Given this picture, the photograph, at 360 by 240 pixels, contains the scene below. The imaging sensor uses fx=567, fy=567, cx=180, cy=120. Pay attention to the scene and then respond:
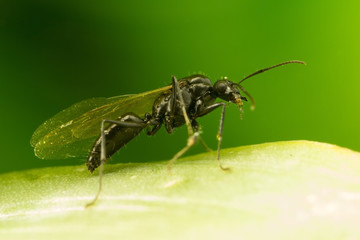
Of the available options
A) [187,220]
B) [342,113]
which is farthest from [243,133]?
[187,220]

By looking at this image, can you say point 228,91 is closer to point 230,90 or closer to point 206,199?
point 230,90

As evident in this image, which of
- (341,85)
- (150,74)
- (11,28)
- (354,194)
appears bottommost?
(354,194)

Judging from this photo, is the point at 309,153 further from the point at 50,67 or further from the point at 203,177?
the point at 50,67

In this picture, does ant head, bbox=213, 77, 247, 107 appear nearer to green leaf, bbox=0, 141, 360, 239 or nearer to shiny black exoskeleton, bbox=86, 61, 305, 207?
shiny black exoskeleton, bbox=86, 61, 305, 207

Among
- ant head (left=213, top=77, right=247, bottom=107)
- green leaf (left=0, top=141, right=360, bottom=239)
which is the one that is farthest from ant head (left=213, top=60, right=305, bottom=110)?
green leaf (left=0, top=141, right=360, bottom=239)

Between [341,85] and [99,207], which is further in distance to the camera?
[341,85]

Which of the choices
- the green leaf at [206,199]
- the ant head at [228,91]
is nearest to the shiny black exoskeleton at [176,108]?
the ant head at [228,91]
